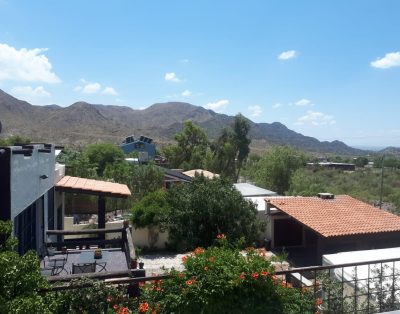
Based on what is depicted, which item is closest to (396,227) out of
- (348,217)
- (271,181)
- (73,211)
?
(348,217)

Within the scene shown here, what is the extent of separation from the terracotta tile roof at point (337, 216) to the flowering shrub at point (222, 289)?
13999mm

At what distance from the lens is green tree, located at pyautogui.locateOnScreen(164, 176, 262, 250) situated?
19.1 m

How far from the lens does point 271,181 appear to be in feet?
128

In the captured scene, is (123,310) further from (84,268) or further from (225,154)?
(225,154)

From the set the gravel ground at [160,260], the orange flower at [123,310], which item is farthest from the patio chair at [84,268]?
the gravel ground at [160,260]

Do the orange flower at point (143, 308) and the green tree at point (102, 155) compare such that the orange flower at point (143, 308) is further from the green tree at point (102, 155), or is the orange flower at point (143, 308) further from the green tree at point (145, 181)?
the green tree at point (102, 155)

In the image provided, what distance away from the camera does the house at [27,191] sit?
18.9ft

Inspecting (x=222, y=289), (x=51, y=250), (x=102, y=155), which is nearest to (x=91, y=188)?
(x=51, y=250)

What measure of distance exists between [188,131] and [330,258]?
40.9 meters

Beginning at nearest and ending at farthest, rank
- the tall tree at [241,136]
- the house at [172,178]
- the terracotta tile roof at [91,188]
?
the terracotta tile roof at [91,188], the house at [172,178], the tall tree at [241,136]

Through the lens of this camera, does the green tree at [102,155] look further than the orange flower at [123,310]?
Yes

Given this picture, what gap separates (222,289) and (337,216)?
17.5 meters

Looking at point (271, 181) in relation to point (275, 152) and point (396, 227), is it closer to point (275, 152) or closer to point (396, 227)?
point (275, 152)

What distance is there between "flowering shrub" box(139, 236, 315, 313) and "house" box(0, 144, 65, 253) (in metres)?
3.01
